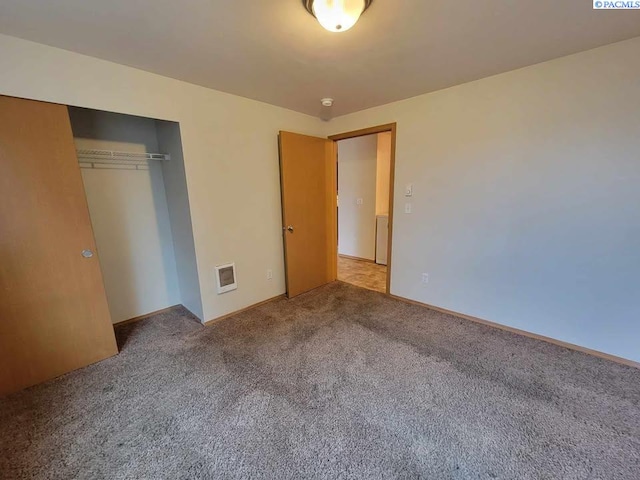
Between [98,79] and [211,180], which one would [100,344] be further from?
[98,79]

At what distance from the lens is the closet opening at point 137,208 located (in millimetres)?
2398

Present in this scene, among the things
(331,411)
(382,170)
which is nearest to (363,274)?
(382,170)

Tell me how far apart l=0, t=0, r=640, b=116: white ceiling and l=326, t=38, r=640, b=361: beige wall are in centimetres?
25

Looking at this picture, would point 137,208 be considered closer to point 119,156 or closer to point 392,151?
point 119,156

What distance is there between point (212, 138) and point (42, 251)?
155 cm

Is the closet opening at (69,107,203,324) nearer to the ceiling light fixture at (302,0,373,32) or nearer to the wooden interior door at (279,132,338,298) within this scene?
the wooden interior door at (279,132,338,298)

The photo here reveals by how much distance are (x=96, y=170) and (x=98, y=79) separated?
884 millimetres

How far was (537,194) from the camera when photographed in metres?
2.16

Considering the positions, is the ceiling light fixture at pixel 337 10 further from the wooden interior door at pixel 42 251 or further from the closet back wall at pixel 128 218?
the closet back wall at pixel 128 218

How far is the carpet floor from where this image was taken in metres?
1.28

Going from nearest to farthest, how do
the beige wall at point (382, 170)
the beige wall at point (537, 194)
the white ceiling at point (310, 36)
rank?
the white ceiling at point (310, 36)
the beige wall at point (537, 194)
the beige wall at point (382, 170)

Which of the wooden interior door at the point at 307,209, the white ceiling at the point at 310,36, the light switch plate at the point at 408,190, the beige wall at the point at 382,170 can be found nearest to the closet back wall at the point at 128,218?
the white ceiling at the point at 310,36

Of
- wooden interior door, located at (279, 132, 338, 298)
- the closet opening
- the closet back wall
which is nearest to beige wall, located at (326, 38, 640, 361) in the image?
wooden interior door, located at (279, 132, 338, 298)

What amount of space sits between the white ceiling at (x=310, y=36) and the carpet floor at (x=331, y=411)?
230 cm
